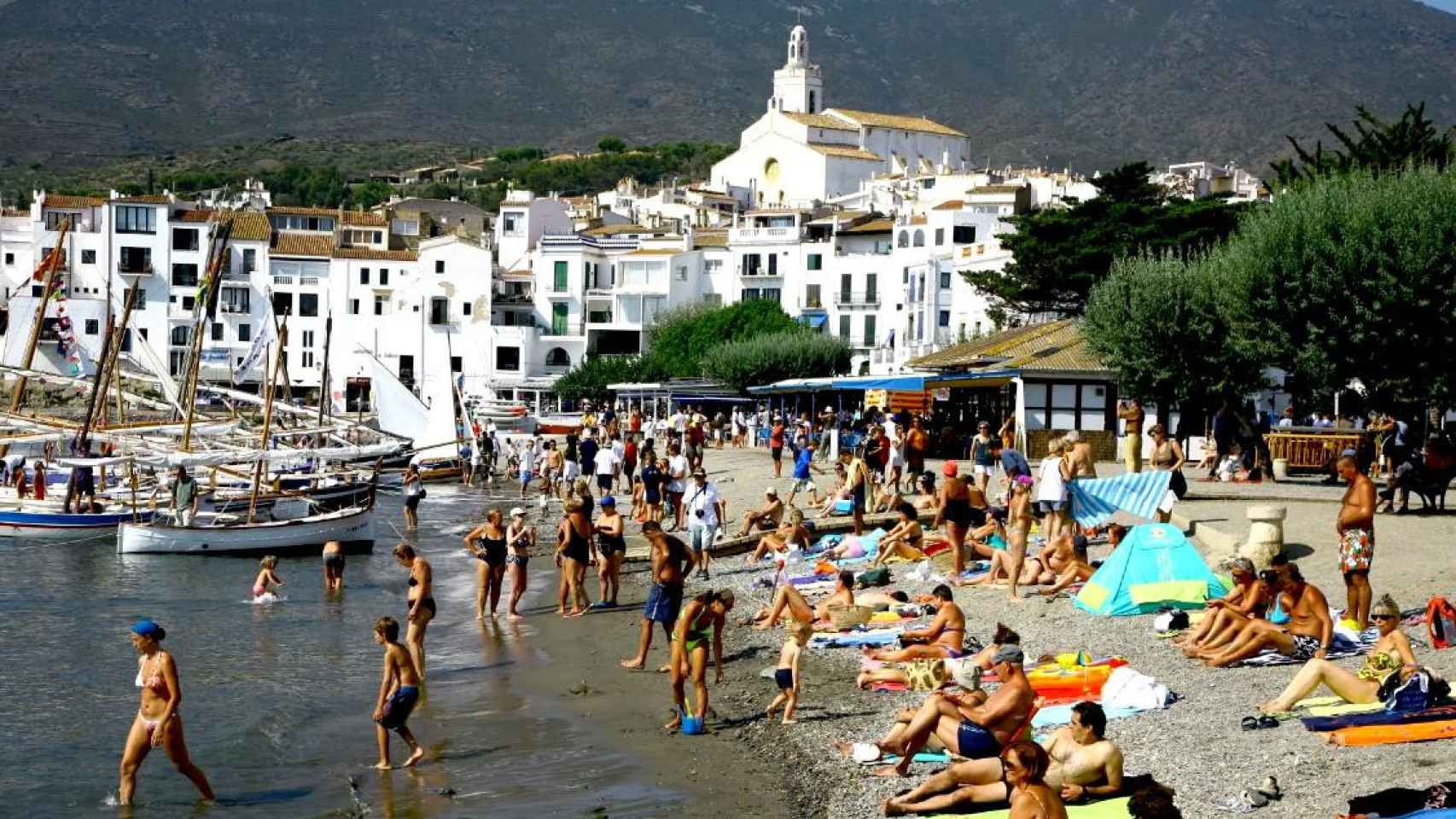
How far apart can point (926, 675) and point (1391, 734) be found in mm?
5349

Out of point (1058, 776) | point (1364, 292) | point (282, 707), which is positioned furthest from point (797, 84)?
point (1058, 776)

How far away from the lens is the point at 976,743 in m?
13.1

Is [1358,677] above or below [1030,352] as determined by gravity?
below

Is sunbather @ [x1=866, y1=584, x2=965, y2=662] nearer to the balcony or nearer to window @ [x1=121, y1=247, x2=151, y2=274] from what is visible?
the balcony

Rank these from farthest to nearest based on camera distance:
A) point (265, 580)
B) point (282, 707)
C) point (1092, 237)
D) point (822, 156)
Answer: point (822, 156) → point (1092, 237) → point (265, 580) → point (282, 707)

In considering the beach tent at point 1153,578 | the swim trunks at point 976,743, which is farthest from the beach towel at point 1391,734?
the beach tent at point 1153,578

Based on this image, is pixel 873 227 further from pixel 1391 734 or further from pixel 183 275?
pixel 1391 734

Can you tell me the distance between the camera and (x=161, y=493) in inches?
1460

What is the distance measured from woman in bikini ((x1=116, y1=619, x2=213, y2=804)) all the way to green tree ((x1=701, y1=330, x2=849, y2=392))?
54.0 m

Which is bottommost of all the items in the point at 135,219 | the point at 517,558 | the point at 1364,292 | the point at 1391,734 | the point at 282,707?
the point at 282,707

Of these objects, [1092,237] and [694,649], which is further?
[1092,237]

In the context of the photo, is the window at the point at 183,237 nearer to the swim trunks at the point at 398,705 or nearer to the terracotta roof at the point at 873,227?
the terracotta roof at the point at 873,227

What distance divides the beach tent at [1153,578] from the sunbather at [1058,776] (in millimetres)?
6317

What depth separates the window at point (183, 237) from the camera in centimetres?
9056
